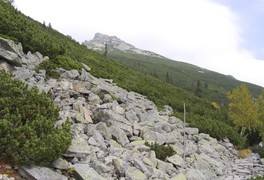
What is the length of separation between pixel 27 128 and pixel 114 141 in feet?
16.8

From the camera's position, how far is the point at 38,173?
10.3m

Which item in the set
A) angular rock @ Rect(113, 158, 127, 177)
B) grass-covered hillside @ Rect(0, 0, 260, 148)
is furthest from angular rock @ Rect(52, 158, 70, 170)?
grass-covered hillside @ Rect(0, 0, 260, 148)

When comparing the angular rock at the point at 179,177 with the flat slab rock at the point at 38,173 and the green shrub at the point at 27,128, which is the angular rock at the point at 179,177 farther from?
the flat slab rock at the point at 38,173

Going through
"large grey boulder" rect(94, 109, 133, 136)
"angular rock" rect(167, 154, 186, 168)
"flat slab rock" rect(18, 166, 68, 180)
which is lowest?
"flat slab rock" rect(18, 166, 68, 180)

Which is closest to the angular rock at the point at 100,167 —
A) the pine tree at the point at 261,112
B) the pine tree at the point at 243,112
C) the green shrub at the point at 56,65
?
the green shrub at the point at 56,65

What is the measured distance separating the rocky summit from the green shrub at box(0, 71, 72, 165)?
0.43m

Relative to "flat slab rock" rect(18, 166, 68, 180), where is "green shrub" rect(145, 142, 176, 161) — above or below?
above

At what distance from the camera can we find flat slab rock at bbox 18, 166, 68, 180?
10.2m

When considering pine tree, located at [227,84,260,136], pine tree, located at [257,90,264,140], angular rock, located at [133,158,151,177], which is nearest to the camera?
angular rock, located at [133,158,151,177]

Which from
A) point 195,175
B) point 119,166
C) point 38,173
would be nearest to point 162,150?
point 195,175

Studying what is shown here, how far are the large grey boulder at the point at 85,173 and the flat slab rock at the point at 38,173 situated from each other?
2.10 feet

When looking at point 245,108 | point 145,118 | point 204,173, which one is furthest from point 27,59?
point 245,108

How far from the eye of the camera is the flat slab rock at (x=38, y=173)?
33.4 ft

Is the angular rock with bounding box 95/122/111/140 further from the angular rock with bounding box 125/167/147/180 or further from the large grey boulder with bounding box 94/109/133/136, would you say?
the angular rock with bounding box 125/167/147/180
